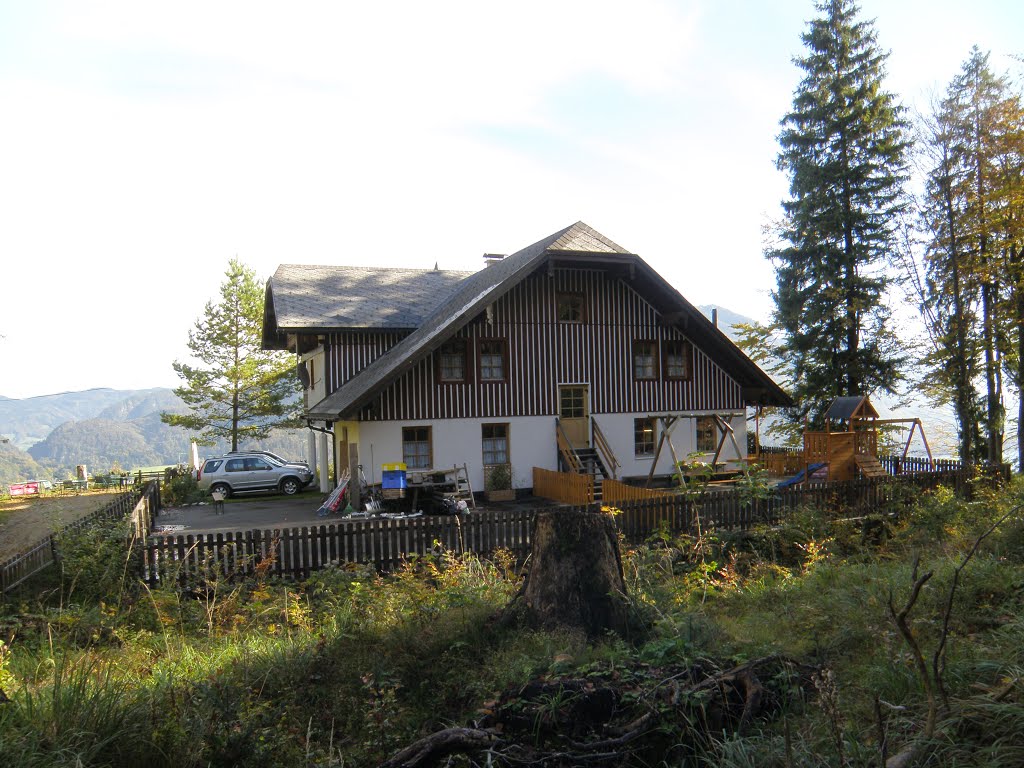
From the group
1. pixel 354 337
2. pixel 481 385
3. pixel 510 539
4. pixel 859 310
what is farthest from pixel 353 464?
pixel 859 310

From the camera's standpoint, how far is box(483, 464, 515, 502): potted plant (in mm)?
20234

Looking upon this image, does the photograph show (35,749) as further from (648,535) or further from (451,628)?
(648,535)

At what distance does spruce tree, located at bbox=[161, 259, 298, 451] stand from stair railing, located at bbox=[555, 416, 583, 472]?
58.8 ft

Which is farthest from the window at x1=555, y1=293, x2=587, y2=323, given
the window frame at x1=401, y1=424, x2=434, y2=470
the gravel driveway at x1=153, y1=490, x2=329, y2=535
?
the gravel driveway at x1=153, y1=490, x2=329, y2=535

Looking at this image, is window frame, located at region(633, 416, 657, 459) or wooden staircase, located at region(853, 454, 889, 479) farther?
window frame, located at region(633, 416, 657, 459)

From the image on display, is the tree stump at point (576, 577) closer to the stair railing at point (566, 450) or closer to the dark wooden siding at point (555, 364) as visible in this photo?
the dark wooden siding at point (555, 364)

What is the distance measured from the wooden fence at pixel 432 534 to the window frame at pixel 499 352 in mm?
8446

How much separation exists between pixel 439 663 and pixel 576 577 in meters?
1.43

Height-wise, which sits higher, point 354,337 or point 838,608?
point 354,337

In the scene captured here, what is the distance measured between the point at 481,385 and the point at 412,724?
16030 millimetres

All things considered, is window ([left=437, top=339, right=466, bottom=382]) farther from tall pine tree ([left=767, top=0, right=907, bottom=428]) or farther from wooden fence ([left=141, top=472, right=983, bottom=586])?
tall pine tree ([left=767, top=0, right=907, bottom=428])

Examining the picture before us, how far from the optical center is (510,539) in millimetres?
11891

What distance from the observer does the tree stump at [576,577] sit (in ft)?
19.8

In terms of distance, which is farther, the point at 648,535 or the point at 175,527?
the point at 175,527
